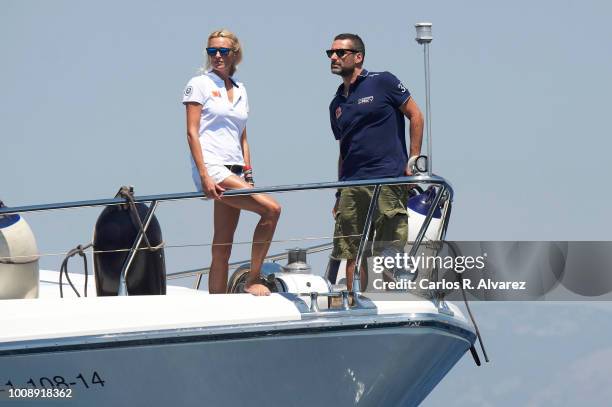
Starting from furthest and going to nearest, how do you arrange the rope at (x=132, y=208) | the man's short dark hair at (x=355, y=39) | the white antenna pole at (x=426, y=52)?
the man's short dark hair at (x=355, y=39) < the rope at (x=132, y=208) < the white antenna pole at (x=426, y=52)

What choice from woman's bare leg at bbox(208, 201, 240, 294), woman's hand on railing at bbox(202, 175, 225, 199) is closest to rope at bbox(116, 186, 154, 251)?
woman's bare leg at bbox(208, 201, 240, 294)

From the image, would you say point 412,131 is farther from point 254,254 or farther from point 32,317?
point 32,317

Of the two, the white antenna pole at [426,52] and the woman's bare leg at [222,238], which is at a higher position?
the white antenna pole at [426,52]

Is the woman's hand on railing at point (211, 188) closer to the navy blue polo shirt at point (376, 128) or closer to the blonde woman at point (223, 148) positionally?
the blonde woman at point (223, 148)

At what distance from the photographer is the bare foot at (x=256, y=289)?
12.3 m

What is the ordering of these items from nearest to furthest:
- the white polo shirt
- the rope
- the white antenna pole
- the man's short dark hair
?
the white antenna pole, the white polo shirt, the rope, the man's short dark hair

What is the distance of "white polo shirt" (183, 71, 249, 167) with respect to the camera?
12.3 meters

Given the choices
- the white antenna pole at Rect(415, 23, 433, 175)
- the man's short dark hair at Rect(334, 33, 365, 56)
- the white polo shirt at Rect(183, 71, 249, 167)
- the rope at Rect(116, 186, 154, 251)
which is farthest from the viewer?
the man's short dark hair at Rect(334, 33, 365, 56)

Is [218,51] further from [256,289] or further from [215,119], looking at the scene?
[256,289]

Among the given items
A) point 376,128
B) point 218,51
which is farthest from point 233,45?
point 376,128

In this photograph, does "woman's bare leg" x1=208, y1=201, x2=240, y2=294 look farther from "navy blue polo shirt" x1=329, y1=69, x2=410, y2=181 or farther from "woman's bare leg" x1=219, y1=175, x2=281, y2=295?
"navy blue polo shirt" x1=329, y1=69, x2=410, y2=181

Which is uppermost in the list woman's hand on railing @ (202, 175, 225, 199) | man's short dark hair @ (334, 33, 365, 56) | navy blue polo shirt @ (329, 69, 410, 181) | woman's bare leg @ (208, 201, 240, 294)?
man's short dark hair @ (334, 33, 365, 56)

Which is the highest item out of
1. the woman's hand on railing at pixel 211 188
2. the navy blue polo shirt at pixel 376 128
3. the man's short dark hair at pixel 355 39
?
the man's short dark hair at pixel 355 39

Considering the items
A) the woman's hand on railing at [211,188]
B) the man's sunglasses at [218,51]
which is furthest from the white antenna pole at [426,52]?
the woman's hand on railing at [211,188]
